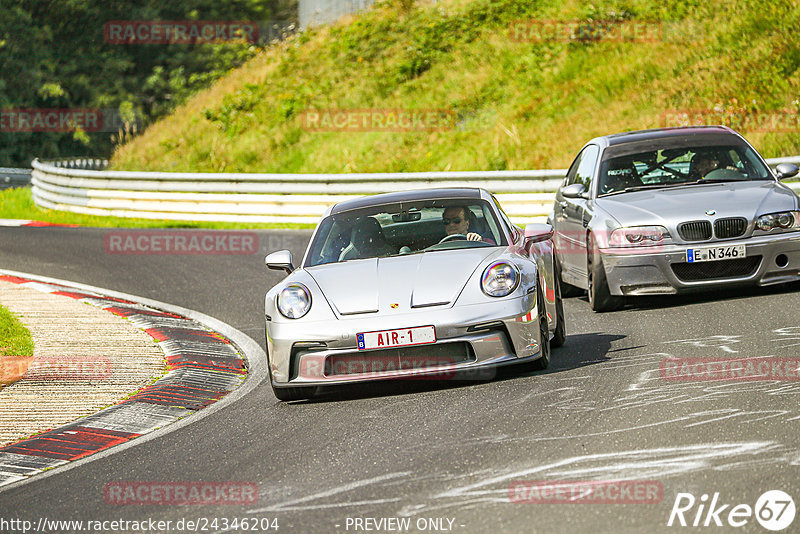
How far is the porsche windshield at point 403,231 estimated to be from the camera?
8.32m

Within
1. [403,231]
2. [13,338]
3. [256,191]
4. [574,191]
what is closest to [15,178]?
[256,191]

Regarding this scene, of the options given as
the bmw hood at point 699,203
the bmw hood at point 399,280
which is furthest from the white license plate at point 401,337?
the bmw hood at point 699,203

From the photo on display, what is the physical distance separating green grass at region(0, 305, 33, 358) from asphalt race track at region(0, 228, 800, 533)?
270cm

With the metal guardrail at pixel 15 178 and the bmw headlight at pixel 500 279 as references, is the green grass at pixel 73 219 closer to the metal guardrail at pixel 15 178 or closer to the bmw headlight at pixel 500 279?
the metal guardrail at pixel 15 178

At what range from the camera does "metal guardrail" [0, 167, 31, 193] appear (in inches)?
1401

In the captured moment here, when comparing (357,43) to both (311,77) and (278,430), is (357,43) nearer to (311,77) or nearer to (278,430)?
(311,77)

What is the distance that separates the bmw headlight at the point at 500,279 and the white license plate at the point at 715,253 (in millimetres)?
2839

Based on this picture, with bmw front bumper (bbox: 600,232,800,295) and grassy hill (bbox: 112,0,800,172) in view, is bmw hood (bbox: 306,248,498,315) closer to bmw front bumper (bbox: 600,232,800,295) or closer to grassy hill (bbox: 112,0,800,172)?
bmw front bumper (bbox: 600,232,800,295)

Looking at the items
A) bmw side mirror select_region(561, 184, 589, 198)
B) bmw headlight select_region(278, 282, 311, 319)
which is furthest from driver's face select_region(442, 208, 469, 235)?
bmw side mirror select_region(561, 184, 589, 198)

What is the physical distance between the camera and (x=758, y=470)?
4.91 meters

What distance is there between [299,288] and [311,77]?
26932mm

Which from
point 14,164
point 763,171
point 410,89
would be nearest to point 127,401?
point 763,171

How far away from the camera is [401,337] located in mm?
7113

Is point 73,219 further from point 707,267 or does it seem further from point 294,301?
point 294,301
